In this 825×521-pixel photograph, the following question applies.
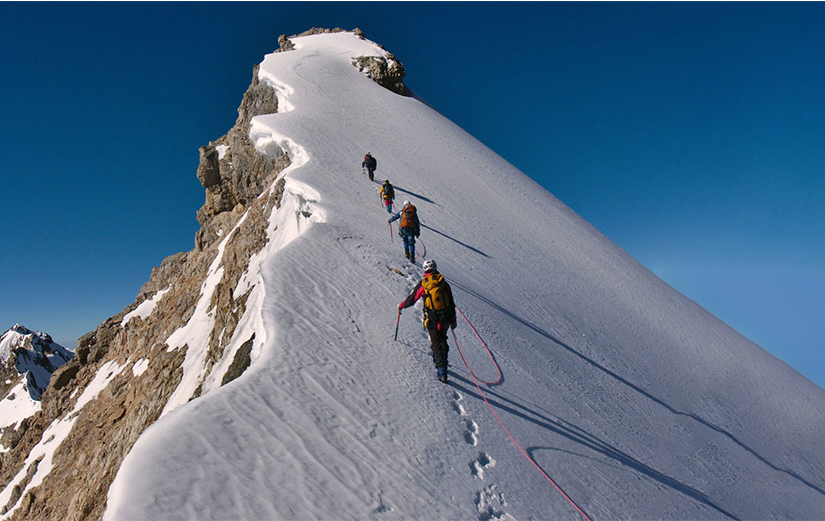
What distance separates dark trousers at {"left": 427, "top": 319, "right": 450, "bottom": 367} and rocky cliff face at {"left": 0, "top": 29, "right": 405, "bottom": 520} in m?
3.25

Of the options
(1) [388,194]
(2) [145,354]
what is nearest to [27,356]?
(2) [145,354]

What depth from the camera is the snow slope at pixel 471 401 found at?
14.9 feet

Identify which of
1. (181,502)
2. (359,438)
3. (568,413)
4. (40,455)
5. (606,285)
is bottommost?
(40,455)

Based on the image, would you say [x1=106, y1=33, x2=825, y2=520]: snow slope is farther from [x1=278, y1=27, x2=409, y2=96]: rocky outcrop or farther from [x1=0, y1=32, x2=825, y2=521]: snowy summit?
[x1=278, y1=27, x2=409, y2=96]: rocky outcrop

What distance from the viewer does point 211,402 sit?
5.05m

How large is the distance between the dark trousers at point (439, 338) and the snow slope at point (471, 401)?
1.23ft

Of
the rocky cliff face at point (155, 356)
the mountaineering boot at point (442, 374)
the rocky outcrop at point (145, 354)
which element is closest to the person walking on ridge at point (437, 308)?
the mountaineering boot at point (442, 374)

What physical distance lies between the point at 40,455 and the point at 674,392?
2445cm

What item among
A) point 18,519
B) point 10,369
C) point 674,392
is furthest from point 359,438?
point 10,369

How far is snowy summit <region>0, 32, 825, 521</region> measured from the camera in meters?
4.60

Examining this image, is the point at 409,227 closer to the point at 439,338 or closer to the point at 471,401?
the point at 439,338

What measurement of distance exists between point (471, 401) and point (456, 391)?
0.88 feet

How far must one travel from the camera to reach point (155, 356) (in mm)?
16734

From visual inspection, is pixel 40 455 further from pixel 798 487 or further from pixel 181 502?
pixel 798 487
